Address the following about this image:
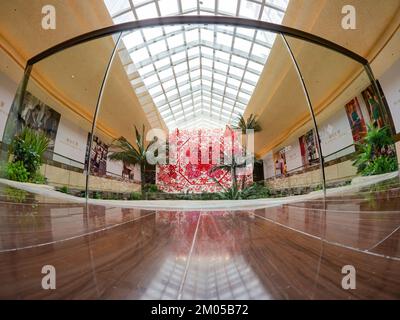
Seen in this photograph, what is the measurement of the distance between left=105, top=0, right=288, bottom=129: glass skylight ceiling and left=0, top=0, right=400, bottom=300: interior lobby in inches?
2.4

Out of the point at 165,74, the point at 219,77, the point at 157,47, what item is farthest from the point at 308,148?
the point at 219,77

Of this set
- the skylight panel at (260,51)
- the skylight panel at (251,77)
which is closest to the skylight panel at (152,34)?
the skylight panel at (260,51)

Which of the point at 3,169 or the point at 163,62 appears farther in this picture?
the point at 163,62

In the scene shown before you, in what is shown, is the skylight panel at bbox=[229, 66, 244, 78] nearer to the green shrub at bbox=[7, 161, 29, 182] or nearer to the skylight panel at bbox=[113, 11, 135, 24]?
the skylight panel at bbox=[113, 11, 135, 24]

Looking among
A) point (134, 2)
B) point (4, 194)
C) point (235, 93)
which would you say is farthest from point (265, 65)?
point (4, 194)

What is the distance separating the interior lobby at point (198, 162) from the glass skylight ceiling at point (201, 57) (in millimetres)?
61

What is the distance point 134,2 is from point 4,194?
4178 millimetres

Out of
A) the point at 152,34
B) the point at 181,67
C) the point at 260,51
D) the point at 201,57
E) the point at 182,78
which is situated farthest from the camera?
the point at 201,57

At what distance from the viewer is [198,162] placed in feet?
14.0

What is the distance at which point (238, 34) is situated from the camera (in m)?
5.71

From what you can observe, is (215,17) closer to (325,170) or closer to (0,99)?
(325,170)

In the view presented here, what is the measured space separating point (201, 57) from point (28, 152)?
574cm

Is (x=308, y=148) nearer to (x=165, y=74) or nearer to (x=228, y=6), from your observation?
(x=165, y=74)

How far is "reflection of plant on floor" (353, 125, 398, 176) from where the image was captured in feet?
5.85
